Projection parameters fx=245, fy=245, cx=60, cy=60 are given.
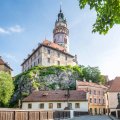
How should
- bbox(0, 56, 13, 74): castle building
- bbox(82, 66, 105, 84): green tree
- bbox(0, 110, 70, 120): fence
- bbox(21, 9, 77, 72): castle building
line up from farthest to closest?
bbox(82, 66, 105, 84): green tree → bbox(21, 9, 77, 72): castle building → bbox(0, 56, 13, 74): castle building → bbox(0, 110, 70, 120): fence

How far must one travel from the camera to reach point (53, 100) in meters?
55.8

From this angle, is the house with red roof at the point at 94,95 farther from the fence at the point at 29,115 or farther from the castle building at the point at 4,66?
the fence at the point at 29,115

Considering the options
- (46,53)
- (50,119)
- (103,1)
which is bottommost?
(50,119)

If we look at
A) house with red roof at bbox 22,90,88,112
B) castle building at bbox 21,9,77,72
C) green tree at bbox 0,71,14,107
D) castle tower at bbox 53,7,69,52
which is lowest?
house with red roof at bbox 22,90,88,112

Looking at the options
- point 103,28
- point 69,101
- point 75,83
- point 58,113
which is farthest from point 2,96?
point 103,28

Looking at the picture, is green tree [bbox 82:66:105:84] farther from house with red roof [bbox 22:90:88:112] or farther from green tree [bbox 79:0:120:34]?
green tree [bbox 79:0:120:34]

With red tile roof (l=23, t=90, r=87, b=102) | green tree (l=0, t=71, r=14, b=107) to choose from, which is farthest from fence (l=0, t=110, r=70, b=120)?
green tree (l=0, t=71, r=14, b=107)

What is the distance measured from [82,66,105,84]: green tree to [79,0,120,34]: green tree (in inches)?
2900

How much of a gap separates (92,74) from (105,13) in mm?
76348

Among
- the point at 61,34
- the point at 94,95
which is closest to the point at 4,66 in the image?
the point at 94,95

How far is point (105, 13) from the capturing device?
6.07 metres

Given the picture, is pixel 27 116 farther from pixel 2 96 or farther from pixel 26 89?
pixel 26 89

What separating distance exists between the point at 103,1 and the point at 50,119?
2402cm

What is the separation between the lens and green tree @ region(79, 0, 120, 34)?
575cm
